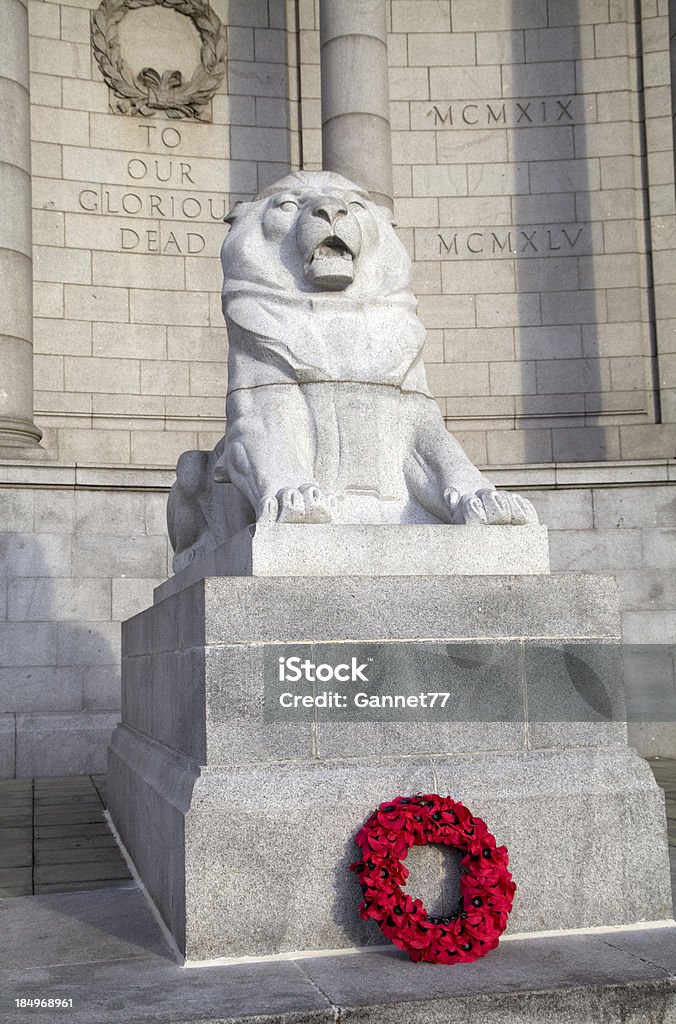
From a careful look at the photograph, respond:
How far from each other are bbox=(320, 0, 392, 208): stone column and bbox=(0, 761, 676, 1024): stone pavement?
10.4m

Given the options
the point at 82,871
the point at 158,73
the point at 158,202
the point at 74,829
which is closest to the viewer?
the point at 82,871

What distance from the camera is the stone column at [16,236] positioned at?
1276 centimetres

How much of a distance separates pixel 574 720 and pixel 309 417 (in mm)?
2173

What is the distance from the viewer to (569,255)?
1529 cm

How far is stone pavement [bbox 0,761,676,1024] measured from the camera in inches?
153

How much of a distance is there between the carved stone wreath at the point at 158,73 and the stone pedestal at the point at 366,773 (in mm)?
11360

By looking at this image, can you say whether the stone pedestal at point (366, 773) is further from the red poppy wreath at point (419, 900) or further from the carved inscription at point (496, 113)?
the carved inscription at point (496, 113)

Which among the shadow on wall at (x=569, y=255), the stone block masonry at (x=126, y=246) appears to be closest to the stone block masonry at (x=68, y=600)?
the stone block masonry at (x=126, y=246)

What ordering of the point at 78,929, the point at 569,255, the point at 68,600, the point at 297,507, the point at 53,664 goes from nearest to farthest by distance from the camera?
the point at 78,929 → the point at 297,507 → the point at 53,664 → the point at 68,600 → the point at 569,255

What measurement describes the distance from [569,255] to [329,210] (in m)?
9.75

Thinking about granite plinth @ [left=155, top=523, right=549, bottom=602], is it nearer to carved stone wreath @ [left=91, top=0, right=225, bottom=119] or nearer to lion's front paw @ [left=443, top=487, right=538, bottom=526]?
lion's front paw @ [left=443, top=487, right=538, bottom=526]

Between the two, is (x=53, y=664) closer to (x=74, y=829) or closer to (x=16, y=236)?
(x=74, y=829)

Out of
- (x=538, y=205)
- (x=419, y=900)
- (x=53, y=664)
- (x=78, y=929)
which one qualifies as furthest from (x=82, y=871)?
(x=538, y=205)

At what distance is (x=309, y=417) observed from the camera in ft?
20.2
